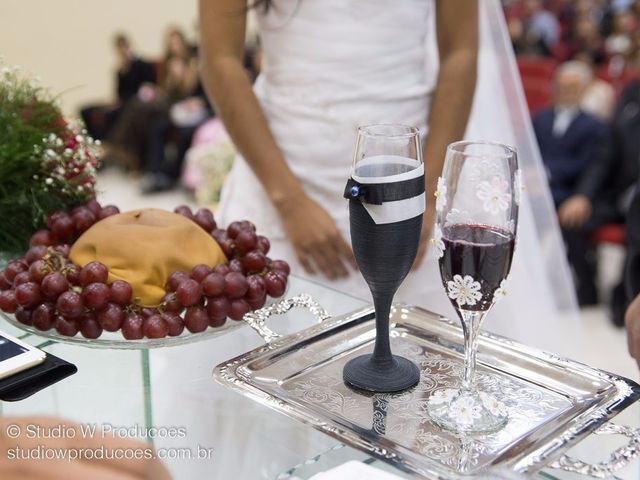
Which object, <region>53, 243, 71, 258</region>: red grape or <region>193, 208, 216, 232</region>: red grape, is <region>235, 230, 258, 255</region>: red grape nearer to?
<region>193, 208, 216, 232</region>: red grape

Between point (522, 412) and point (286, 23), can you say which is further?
point (286, 23)

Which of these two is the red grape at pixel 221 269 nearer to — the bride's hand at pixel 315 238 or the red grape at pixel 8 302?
the red grape at pixel 8 302

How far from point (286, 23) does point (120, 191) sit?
4.88 m

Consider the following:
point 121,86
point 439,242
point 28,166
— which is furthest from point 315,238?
point 121,86

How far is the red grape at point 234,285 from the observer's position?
1.14 meters

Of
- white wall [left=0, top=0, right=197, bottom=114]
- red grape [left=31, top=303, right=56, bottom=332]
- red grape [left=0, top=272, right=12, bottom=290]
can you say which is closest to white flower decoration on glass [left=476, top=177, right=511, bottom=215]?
red grape [left=31, top=303, right=56, bottom=332]

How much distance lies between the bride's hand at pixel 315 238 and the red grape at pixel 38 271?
603 millimetres

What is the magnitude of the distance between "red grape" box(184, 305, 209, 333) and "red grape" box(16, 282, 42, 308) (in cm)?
19

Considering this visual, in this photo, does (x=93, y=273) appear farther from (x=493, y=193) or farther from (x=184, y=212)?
(x=493, y=193)

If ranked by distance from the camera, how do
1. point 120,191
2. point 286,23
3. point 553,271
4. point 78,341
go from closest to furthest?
point 78,341
point 286,23
point 553,271
point 120,191

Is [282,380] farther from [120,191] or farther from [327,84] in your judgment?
[120,191]

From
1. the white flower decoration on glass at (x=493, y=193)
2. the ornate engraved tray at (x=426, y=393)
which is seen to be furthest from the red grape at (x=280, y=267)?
the white flower decoration on glass at (x=493, y=193)

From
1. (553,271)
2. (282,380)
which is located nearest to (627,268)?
(553,271)

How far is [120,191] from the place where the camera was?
6.36m
